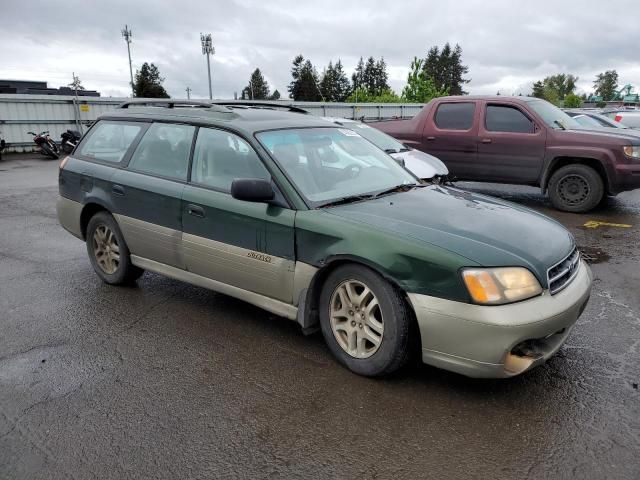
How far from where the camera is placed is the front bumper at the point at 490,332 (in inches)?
109

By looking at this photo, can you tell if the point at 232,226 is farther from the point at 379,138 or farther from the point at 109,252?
the point at 379,138

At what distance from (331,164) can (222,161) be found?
32.3 inches

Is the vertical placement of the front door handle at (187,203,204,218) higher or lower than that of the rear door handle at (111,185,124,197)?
lower

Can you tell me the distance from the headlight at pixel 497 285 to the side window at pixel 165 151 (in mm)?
2375

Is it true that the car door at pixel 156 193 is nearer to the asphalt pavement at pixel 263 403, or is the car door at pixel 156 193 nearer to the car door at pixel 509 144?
the asphalt pavement at pixel 263 403

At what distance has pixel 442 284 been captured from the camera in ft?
9.39

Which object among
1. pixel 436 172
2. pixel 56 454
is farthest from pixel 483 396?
pixel 436 172

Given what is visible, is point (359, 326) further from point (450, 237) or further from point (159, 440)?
point (159, 440)

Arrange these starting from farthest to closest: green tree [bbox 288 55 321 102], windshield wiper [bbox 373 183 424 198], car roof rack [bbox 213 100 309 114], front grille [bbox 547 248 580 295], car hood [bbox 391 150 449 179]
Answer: green tree [bbox 288 55 321 102], car hood [bbox 391 150 449 179], car roof rack [bbox 213 100 309 114], windshield wiper [bbox 373 183 424 198], front grille [bbox 547 248 580 295]

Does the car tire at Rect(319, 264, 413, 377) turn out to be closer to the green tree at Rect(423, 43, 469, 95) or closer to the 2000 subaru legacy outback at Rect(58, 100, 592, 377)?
the 2000 subaru legacy outback at Rect(58, 100, 592, 377)

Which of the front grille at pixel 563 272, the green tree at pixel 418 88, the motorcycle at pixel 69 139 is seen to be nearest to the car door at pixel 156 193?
the front grille at pixel 563 272

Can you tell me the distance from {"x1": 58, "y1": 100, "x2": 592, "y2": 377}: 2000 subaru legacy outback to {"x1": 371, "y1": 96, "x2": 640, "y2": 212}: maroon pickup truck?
486 centimetres

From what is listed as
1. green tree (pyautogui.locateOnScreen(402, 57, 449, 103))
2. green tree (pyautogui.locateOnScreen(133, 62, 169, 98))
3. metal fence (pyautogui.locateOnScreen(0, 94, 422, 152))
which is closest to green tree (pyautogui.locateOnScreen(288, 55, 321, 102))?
green tree (pyautogui.locateOnScreen(133, 62, 169, 98))

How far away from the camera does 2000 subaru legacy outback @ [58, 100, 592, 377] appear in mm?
2863
